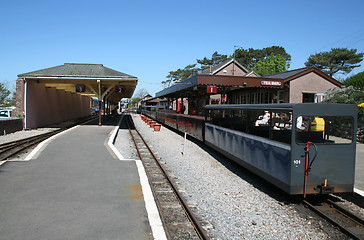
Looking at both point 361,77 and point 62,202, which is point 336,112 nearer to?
point 62,202

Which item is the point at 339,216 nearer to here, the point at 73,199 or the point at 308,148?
the point at 308,148

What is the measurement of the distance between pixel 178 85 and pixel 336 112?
17.5 m

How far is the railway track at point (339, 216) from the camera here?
478 centimetres

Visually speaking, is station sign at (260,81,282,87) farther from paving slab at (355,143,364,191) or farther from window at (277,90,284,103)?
paving slab at (355,143,364,191)

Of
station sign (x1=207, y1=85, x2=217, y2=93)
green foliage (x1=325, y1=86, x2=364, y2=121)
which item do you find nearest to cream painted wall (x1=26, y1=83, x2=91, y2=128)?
station sign (x1=207, y1=85, x2=217, y2=93)

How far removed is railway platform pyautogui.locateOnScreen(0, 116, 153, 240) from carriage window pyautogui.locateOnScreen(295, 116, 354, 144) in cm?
347

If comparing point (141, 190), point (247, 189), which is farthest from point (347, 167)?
point (141, 190)

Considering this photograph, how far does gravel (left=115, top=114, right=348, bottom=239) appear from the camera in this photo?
15.5ft

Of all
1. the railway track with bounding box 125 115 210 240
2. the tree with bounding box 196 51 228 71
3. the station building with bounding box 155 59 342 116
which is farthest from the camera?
the tree with bounding box 196 51 228 71

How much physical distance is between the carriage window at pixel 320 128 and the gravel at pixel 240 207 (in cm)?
148

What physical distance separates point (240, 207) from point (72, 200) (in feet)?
10.9

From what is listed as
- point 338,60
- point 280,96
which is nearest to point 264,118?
point 280,96

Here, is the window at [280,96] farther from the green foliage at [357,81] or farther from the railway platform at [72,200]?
the railway platform at [72,200]

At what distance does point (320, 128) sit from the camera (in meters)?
6.15
